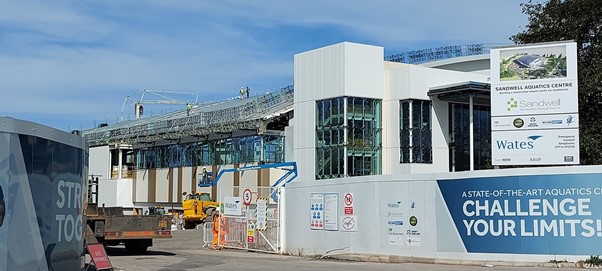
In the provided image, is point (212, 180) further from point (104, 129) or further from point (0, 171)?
point (0, 171)

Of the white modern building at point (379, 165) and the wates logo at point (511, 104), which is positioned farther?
the wates logo at point (511, 104)

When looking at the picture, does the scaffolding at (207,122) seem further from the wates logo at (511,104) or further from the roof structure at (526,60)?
the roof structure at (526,60)

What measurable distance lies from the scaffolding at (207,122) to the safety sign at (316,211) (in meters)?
26.3

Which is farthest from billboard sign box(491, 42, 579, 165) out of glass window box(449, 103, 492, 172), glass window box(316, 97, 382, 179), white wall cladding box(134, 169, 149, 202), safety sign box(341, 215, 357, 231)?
white wall cladding box(134, 169, 149, 202)

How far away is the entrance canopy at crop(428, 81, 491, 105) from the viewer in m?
42.9

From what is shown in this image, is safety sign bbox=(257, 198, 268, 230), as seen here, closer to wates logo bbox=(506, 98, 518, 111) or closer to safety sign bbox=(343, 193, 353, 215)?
safety sign bbox=(343, 193, 353, 215)

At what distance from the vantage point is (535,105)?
23.3 metres

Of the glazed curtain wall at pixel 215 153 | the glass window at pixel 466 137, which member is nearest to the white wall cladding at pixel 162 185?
the glazed curtain wall at pixel 215 153

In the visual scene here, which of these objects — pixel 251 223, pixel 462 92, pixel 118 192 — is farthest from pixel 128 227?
pixel 118 192

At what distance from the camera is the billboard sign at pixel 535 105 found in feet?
74.7

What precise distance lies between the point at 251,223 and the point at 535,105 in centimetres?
1136

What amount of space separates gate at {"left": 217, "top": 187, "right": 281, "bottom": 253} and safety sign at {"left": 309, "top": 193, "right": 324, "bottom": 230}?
193 cm

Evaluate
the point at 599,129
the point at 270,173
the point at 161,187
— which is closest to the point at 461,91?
the point at 599,129

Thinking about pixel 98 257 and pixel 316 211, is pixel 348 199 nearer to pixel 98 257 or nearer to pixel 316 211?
pixel 316 211
